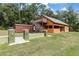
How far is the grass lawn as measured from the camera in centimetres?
543

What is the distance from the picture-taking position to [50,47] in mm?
5516

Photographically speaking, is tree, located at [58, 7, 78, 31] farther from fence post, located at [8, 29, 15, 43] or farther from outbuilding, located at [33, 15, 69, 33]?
fence post, located at [8, 29, 15, 43]

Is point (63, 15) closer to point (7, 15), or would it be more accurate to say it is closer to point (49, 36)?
point (49, 36)

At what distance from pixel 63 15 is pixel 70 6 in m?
→ 0.19

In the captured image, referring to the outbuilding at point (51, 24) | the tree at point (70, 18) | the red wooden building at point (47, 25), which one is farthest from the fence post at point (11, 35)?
the tree at point (70, 18)

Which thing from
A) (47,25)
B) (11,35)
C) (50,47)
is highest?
(47,25)

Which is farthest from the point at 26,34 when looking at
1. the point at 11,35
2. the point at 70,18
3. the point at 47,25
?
the point at 70,18

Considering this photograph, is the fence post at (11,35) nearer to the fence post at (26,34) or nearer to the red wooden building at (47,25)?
the red wooden building at (47,25)

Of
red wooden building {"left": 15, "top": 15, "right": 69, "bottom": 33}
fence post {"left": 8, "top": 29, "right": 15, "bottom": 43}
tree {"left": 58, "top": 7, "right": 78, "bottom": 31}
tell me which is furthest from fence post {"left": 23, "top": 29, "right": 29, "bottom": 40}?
tree {"left": 58, "top": 7, "right": 78, "bottom": 31}

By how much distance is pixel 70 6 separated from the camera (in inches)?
218

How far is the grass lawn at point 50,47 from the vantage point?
214 inches

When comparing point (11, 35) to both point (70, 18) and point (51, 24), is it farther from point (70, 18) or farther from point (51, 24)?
point (70, 18)

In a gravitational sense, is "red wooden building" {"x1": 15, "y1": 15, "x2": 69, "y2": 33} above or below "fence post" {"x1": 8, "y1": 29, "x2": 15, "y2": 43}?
above

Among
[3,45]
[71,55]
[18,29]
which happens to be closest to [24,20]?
[18,29]
